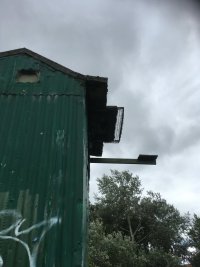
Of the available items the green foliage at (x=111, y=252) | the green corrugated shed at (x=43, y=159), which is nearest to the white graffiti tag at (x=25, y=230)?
the green corrugated shed at (x=43, y=159)

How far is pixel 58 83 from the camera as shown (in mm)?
8867

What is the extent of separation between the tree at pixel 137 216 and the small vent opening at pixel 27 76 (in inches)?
1095

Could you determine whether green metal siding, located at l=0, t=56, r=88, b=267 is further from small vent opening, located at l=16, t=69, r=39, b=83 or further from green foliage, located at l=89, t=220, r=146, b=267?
green foliage, located at l=89, t=220, r=146, b=267

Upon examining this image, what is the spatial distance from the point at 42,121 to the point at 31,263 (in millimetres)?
3493

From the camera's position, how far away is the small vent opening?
898 centimetres

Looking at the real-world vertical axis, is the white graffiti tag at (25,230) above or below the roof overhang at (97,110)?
below

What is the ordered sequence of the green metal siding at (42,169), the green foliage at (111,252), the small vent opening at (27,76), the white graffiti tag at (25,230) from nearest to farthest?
1. the white graffiti tag at (25,230)
2. the green metal siding at (42,169)
3. the small vent opening at (27,76)
4. the green foliage at (111,252)

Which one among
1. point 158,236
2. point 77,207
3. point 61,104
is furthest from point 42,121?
point 158,236

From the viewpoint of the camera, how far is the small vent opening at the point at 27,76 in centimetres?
898

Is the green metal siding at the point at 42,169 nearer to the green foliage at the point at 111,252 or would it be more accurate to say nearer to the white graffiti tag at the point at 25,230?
the white graffiti tag at the point at 25,230

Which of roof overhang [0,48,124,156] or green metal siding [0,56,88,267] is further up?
roof overhang [0,48,124,156]

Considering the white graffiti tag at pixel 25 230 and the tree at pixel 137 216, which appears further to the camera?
the tree at pixel 137 216

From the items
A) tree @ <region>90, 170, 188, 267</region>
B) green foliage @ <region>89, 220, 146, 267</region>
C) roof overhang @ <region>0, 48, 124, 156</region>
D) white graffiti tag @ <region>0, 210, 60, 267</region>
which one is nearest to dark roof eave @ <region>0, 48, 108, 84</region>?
roof overhang @ <region>0, 48, 124, 156</region>

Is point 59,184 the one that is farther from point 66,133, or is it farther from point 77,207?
point 66,133
